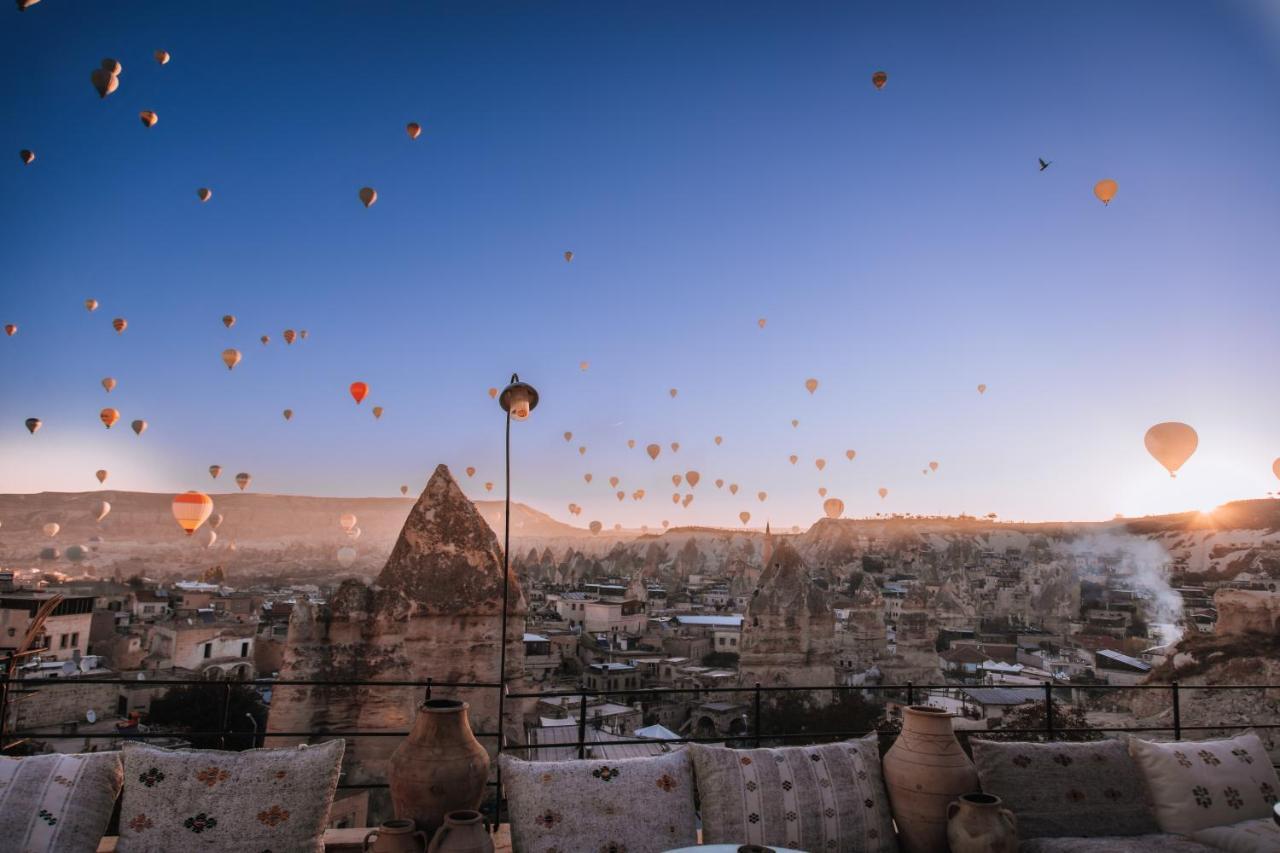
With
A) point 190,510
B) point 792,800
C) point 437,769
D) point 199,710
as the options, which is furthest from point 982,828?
point 199,710

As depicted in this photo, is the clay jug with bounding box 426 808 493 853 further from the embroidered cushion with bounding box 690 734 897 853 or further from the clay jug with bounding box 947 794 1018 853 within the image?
the clay jug with bounding box 947 794 1018 853

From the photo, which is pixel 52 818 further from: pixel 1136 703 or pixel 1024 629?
pixel 1024 629

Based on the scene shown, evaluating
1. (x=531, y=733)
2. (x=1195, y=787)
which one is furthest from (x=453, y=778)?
(x=531, y=733)

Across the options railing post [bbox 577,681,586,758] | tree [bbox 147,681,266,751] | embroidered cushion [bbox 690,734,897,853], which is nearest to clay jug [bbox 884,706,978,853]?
embroidered cushion [bbox 690,734,897,853]

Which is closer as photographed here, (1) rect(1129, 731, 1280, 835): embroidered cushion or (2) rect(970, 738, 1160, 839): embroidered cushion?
(2) rect(970, 738, 1160, 839): embroidered cushion

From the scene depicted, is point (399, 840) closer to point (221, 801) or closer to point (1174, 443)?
point (221, 801)
